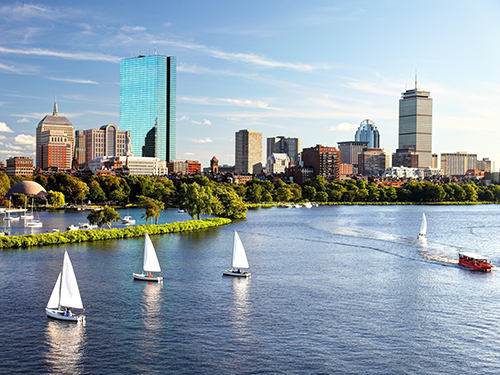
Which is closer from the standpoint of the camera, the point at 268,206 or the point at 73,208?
the point at 73,208

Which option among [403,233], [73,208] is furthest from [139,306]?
[73,208]

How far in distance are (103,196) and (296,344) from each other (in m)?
139

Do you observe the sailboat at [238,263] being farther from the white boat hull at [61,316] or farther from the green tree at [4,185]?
the green tree at [4,185]

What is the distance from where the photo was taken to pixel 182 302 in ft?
151

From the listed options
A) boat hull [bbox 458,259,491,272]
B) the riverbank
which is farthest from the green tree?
boat hull [bbox 458,259,491,272]

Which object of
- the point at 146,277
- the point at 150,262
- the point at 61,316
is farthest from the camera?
the point at 150,262

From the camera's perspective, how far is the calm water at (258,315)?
1334 inches

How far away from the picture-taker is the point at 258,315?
4256 cm

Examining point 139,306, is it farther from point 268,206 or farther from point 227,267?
point 268,206

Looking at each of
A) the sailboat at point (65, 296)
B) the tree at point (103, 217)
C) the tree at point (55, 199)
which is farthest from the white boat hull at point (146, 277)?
the tree at point (55, 199)

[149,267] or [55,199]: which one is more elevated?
[55,199]

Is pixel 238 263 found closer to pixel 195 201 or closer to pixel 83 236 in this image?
pixel 83 236

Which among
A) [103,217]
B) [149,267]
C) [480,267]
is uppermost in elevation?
[103,217]

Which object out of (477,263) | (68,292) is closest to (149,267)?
(68,292)
